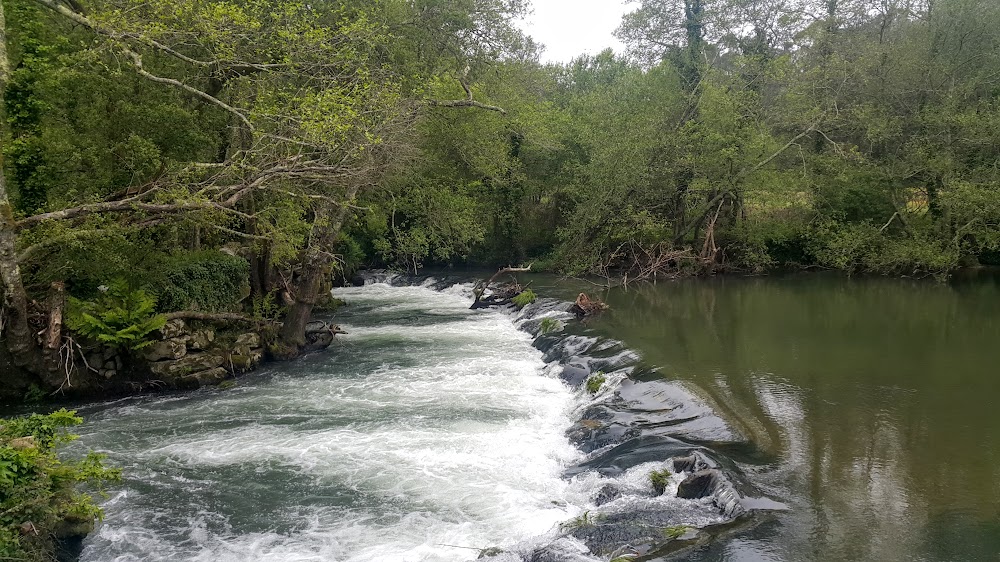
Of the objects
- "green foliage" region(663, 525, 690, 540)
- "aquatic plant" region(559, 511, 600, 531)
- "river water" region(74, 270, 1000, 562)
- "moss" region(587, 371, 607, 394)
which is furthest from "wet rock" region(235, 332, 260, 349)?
"green foliage" region(663, 525, 690, 540)

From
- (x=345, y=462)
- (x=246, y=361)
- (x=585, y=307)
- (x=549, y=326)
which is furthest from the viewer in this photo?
(x=585, y=307)

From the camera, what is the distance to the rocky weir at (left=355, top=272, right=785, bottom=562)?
24.1ft

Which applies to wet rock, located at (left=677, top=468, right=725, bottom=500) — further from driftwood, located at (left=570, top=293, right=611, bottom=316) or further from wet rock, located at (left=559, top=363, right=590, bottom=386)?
driftwood, located at (left=570, top=293, right=611, bottom=316)

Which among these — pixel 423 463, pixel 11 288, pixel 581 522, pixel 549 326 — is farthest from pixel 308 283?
pixel 581 522

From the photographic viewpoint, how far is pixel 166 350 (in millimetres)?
14602

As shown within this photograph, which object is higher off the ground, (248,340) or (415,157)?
(415,157)

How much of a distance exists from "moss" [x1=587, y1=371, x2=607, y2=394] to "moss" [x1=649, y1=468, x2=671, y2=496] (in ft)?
15.3

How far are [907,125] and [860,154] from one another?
7.70 ft

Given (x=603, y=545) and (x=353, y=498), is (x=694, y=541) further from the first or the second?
(x=353, y=498)

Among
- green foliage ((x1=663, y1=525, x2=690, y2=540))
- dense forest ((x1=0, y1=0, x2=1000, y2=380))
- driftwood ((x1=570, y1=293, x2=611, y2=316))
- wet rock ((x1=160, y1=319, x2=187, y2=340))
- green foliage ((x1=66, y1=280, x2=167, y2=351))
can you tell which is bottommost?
green foliage ((x1=663, y1=525, x2=690, y2=540))

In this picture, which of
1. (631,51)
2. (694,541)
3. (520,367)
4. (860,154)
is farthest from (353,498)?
(631,51)

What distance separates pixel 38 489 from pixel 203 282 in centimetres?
1001

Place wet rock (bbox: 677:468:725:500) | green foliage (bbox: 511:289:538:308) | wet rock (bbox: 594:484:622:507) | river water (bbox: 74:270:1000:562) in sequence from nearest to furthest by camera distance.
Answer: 1. river water (bbox: 74:270:1000:562)
2. wet rock (bbox: 677:468:725:500)
3. wet rock (bbox: 594:484:622:507)
4. green foliage (bbox: 511:289:538:308)

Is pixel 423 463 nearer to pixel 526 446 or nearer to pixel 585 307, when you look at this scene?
pixel 526 446
